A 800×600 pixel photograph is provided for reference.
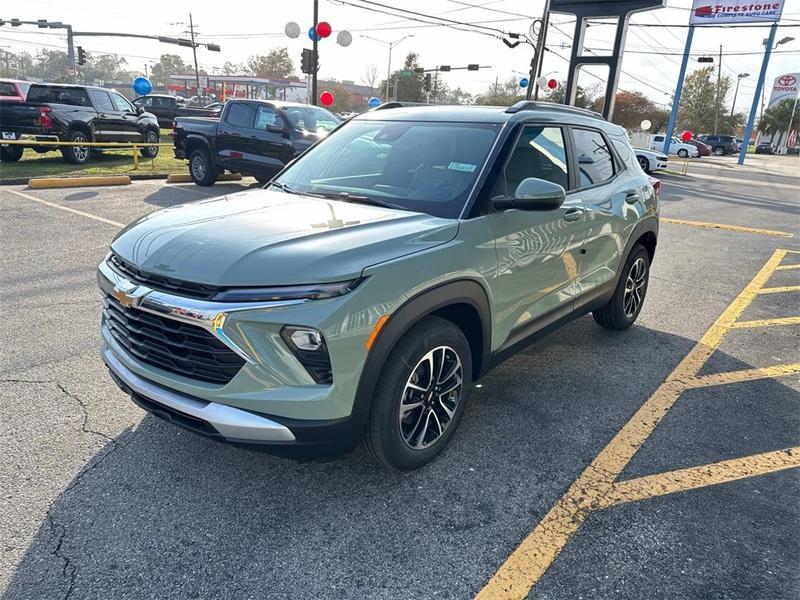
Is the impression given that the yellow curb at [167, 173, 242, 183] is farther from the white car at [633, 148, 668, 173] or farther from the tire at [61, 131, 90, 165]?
the white car at [633, 148, 668, 173]


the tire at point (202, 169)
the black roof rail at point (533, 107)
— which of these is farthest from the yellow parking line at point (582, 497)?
the tire at point (202, 169)

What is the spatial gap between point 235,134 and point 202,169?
1.29 m

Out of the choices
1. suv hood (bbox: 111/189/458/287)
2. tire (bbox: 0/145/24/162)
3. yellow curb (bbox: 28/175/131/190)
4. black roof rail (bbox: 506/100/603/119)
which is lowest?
yellow curb (bbox: 28/175/131/190)

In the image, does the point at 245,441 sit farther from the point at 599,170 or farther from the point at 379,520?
the point at 599,170

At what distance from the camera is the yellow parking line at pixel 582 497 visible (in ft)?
7.33

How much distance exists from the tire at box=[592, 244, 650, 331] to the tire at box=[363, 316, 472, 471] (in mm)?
2306

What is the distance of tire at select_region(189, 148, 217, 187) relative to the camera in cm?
1203

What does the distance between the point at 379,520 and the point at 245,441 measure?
2.42ft

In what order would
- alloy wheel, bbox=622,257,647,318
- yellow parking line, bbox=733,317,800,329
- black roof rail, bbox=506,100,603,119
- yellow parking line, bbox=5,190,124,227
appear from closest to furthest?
black roof rail, bbox=506,100,603,119 < alloy wheel, bbox=622,257,647,318 < yellow parking line, bbox=733,317,800,329 < yellow parking line, bbox=5,190,124,227

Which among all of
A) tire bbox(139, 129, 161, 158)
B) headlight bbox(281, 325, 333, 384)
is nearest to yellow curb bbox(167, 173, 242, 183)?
tire bbox(139, 129, 161, 158)

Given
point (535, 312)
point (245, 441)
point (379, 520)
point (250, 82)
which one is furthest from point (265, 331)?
point (250, 82)

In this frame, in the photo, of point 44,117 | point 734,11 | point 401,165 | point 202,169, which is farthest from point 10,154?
point 734,11

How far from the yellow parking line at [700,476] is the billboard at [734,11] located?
4157 cm

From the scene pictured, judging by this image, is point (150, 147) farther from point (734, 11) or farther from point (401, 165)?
point (734, 11)
